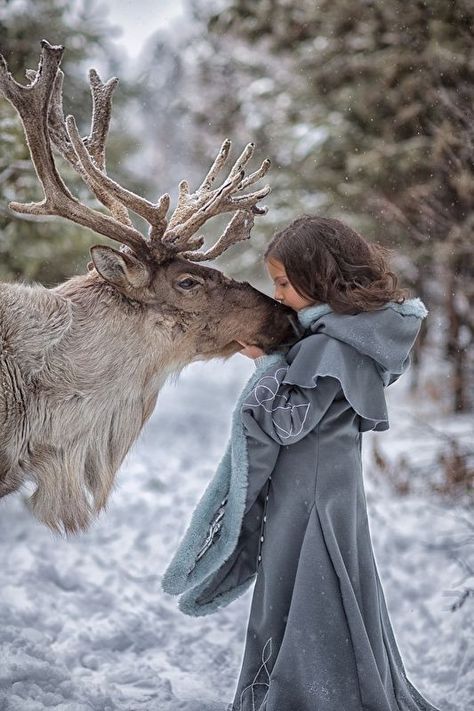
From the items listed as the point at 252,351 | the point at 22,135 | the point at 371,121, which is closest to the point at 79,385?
the point at 252,351

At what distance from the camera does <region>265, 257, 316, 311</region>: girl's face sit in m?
3.08

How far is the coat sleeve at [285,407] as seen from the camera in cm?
278

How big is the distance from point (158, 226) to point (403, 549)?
3.63 m

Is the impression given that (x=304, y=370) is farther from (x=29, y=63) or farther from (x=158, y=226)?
(x=29, y=63)

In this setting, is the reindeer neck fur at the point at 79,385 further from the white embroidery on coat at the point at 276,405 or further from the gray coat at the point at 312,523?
the white embroidery on coat at the point at 276,405

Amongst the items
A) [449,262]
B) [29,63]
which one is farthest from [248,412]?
[449,262]

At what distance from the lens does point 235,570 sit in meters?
3.20

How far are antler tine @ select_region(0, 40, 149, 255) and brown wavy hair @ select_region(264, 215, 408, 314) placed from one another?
67 cm

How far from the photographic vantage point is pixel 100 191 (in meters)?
3.40

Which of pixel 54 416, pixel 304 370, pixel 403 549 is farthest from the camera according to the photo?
pixel 403 549

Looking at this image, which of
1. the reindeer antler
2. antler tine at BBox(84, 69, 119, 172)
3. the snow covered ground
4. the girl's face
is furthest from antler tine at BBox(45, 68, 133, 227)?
the snow covered ground

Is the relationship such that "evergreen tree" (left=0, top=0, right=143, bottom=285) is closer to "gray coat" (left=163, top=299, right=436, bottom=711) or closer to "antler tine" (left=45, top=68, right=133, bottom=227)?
"antler tine" (left=45, top=68, right=133, bottom=227)

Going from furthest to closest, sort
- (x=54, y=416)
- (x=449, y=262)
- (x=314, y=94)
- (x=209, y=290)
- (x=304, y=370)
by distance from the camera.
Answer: (x=314, y=94), (x=449, y=262), (x=209, y=290), (x=54, y=416), (x=304, y=370)

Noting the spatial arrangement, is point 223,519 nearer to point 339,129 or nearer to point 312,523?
point 312,523
